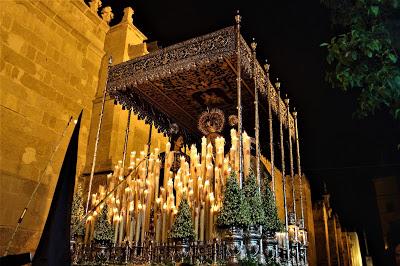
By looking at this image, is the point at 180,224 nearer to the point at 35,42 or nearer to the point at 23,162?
the point at 23,162

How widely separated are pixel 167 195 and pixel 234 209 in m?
2.04

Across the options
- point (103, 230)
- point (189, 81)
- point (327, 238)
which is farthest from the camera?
point (327, 238)

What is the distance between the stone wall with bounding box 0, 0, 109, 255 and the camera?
706cm

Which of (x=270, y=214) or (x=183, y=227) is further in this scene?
(x=270, y=214)

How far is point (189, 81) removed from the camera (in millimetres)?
7062

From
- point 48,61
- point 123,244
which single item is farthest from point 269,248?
point 48,61

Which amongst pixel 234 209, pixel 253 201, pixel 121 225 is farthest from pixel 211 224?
pixel 121 225

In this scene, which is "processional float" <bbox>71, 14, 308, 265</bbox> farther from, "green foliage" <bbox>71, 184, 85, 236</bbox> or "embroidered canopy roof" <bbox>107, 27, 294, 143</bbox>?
"green foliage" <bbox>71, 184, 85, 236</bbox>

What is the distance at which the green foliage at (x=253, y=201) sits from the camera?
465 cm

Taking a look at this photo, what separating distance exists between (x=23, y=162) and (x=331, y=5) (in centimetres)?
675

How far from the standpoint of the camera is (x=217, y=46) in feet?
20.1

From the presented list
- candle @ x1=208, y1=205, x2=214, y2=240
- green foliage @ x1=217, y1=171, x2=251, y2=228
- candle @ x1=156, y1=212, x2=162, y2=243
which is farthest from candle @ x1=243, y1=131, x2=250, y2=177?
candle @ x1=156, y1=212, x2=162, y2=243

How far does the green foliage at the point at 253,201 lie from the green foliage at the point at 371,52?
1801 mm

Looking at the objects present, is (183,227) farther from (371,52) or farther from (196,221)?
(371,52)
